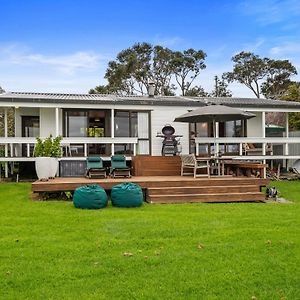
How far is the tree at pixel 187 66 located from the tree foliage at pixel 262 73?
4270mm

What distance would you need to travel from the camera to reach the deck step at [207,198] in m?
9.99

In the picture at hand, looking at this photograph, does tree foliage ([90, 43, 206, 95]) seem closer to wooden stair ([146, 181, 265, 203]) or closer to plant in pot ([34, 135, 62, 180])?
plant in pot ([34, 135, 62, 180])

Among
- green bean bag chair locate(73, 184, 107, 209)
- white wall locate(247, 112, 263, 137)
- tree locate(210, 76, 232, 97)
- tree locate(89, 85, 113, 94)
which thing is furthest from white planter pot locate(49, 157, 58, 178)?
tree locate(210, 76, 232, 97)

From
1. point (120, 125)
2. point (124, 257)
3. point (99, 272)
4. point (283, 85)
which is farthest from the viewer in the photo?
point (283, 85)

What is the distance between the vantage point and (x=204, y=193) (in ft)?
34.2

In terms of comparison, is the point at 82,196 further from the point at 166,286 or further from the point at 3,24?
the point at 3,24

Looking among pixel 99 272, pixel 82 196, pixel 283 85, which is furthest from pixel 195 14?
pixel 283 85

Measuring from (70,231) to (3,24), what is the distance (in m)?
16.0

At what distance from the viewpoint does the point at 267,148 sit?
711 inches

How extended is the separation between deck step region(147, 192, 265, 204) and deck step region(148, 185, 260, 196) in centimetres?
15

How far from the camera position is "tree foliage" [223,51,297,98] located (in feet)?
134

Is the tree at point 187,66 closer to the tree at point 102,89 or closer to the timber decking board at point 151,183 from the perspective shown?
the tree at point 102,89

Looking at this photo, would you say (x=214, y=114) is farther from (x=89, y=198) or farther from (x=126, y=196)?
(x=89, y=198)

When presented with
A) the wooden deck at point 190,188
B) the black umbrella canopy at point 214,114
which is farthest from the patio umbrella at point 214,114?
Result: the wooden deck at point 190,188
